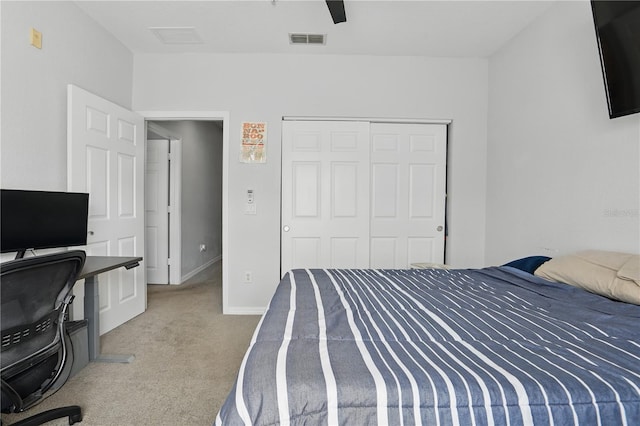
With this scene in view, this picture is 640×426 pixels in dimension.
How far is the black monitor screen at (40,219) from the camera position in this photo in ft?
5.72

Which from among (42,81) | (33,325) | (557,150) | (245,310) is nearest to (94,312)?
(33,325)

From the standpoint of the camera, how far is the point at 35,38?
6.94 ft

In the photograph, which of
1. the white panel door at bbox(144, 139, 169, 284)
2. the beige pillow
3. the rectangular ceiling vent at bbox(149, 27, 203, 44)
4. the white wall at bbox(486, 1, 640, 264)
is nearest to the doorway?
the white panel door at bbox(144, 139, 169, 284)

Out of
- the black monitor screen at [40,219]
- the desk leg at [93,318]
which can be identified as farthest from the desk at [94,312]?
the black monitor screen at [40,219]

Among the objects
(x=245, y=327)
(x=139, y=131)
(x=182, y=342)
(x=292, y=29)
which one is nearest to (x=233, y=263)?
(x=245, y=327)

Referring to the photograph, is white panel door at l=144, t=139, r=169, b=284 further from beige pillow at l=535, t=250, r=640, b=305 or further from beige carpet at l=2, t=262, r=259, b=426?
beige pillow at l=535, t=250, r=640, b=305

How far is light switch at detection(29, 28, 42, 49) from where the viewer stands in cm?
209

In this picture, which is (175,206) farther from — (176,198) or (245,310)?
(245,310)

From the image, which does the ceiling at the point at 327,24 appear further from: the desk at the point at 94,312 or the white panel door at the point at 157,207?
→ the desk at the point at 94,312

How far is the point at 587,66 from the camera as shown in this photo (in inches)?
80.7

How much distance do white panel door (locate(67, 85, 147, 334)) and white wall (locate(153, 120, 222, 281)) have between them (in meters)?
1.39

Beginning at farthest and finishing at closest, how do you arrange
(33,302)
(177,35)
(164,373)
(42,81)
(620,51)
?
(177,35)
(42,81)
(164,373)
(620,51)
(33,302)

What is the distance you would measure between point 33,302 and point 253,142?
229cm

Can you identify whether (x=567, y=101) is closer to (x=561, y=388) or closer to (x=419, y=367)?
(x=561, y=388)
